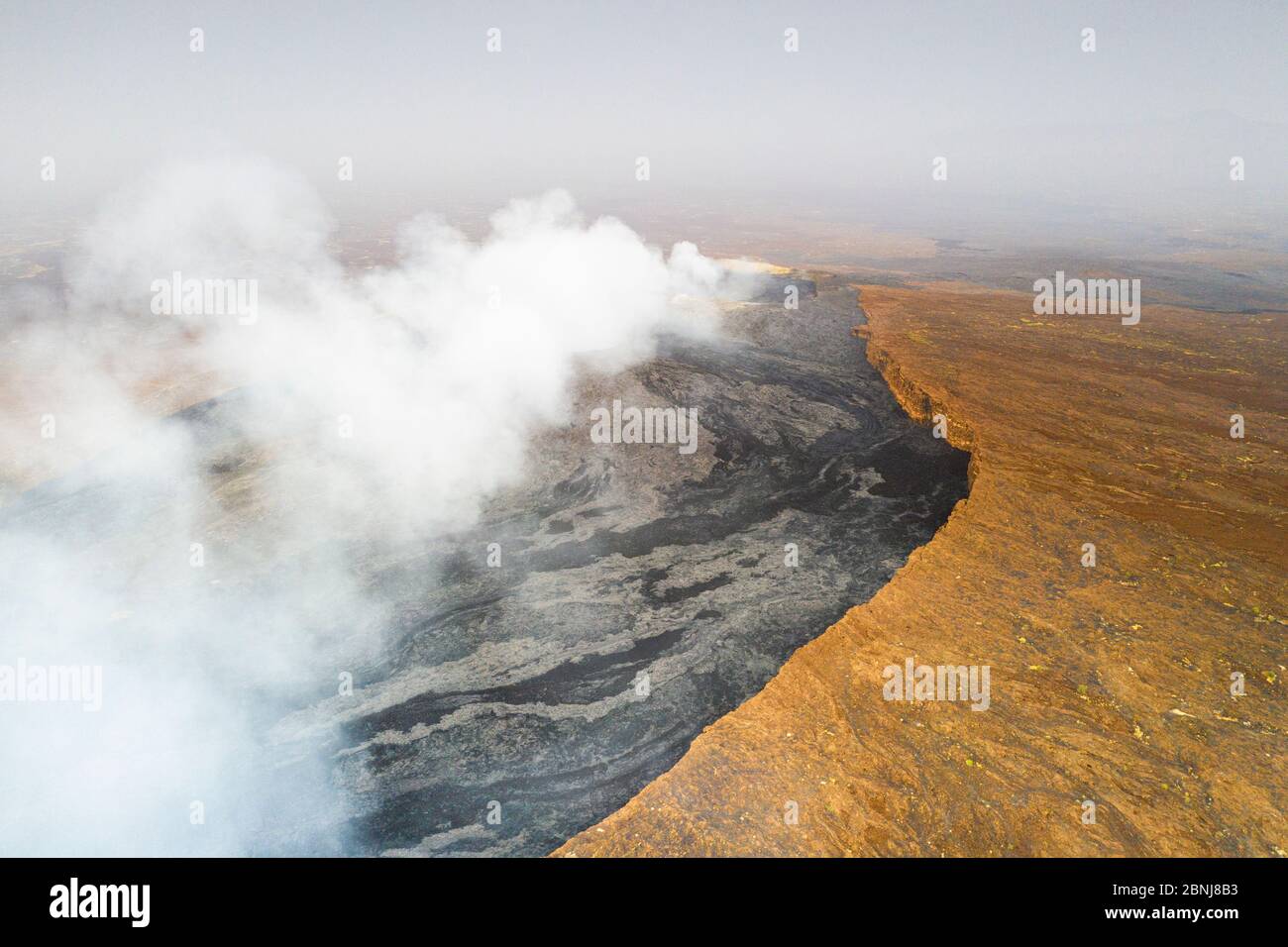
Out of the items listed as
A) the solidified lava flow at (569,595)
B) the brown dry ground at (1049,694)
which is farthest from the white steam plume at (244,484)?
the brown dry ground at (1049,694)

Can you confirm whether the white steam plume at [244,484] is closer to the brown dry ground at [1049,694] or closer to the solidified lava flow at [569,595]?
the solidified lava flow at [569,595]

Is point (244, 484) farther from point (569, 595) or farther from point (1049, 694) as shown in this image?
point (1049, 694)

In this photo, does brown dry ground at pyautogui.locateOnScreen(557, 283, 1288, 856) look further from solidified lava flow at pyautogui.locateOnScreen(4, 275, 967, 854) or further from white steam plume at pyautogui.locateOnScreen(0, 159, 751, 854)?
white steam plume at pyautogui.locateOnScreen(0, 159, 751, 854)

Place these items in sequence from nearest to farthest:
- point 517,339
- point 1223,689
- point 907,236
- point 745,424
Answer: point 1223,689 < point 745,424 < point 517,339 < point 907,236

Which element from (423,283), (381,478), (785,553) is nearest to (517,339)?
(381,478)

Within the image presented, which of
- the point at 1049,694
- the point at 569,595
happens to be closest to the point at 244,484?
the point at 569,595

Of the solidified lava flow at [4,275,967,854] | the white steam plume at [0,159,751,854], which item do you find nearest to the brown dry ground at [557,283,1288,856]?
the solidified lava flow at [4,275,967,854]

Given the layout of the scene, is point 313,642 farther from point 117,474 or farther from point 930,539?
point 930,539

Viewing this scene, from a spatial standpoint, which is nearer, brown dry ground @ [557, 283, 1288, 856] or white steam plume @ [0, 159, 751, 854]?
brown dry ground @ [557, 283, 1288, 856]
